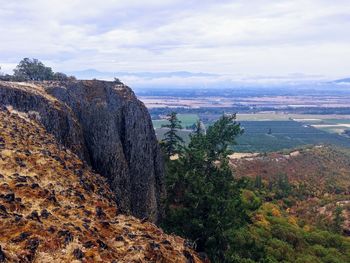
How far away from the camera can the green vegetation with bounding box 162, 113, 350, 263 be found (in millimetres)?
28609

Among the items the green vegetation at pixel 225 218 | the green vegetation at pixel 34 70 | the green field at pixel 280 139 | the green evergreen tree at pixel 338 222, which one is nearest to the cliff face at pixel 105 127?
the green vegetation at pixel 225 218

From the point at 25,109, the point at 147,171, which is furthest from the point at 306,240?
the point at 25,109

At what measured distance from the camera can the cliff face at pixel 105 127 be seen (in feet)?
74.8

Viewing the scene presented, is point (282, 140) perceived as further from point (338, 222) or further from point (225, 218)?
point (225, 218)

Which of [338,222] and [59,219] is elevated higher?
[59,219]

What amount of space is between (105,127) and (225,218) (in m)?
10.8

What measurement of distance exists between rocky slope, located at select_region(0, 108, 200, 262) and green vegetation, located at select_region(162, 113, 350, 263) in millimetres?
12291

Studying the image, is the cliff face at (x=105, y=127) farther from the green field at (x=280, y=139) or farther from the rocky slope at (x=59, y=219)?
the green field at (x=280, y=139)

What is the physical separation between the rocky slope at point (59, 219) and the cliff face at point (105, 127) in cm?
500

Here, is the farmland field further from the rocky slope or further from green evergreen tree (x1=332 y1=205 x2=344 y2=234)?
the rocky slope

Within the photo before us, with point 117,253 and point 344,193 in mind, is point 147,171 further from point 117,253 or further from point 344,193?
point 344,193

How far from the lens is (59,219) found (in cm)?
1209

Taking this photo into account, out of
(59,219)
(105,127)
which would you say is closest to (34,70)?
(105,127)

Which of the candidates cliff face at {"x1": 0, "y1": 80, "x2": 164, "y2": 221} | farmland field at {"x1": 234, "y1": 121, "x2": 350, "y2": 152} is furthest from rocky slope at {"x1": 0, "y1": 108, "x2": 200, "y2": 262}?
farmland field at {"x1": 234, "y1": 121, "x2": 350, "y2": 152}
